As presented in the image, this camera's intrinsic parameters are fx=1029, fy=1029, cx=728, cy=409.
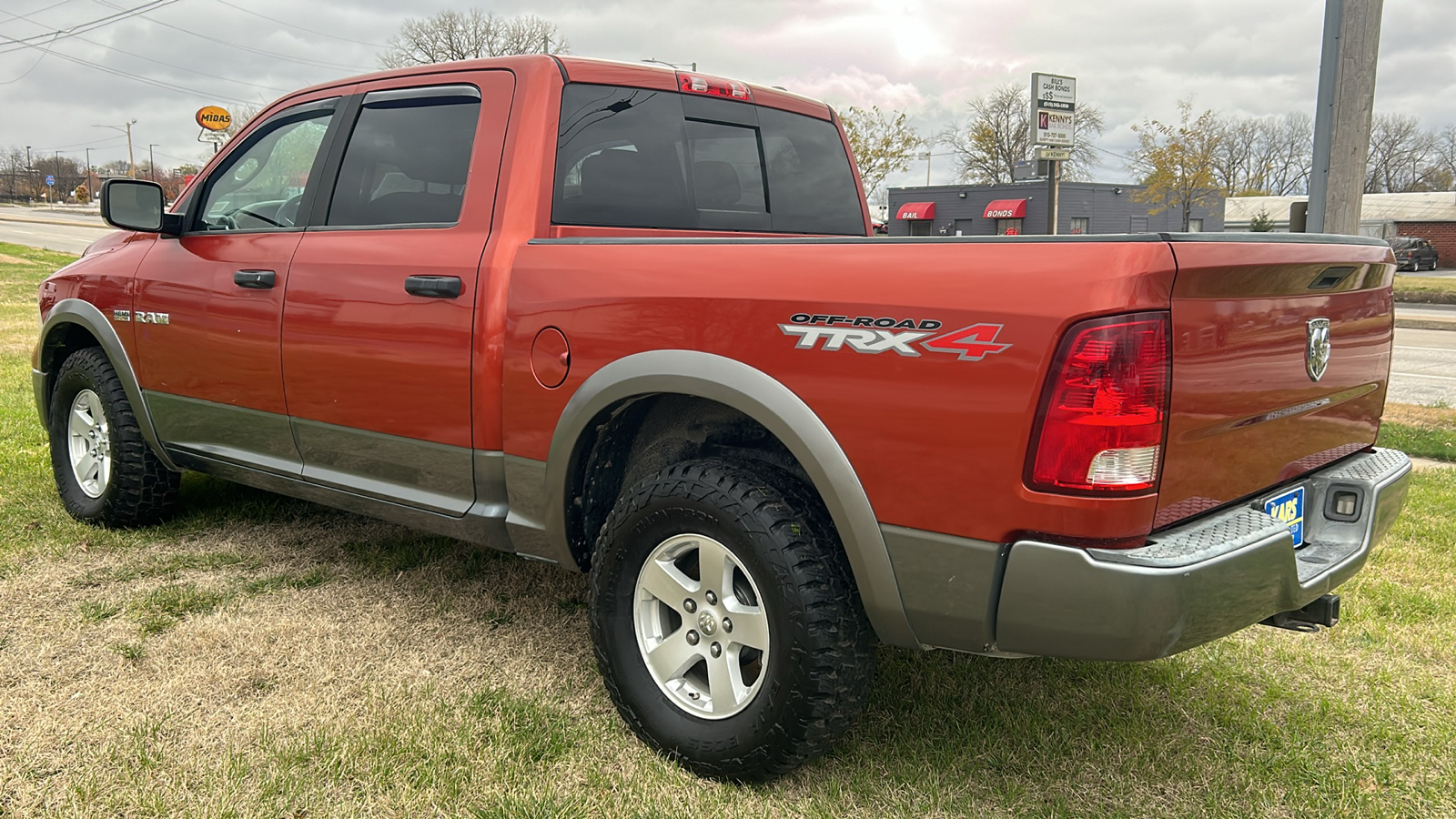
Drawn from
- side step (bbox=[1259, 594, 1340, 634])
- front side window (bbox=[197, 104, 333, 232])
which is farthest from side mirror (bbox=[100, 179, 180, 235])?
side step (bbox=[1259, 594, 1340, 634])

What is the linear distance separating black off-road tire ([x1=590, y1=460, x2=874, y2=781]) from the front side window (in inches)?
78.7

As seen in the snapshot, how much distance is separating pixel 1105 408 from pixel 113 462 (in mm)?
4266

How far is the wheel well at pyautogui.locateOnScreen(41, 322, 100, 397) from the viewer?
477 centimetres

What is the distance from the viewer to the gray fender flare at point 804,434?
2322mm

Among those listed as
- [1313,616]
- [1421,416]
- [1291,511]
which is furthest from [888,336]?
[1421,416]

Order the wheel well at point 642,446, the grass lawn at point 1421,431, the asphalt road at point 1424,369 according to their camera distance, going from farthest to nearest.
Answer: the asphalt road at point 1424,369, the grass lawn at point 1421,431, the wheel well at point 642,446

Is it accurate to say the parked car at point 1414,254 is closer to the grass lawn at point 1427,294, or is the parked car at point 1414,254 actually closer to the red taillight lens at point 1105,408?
the grass lawn at point 1427,294

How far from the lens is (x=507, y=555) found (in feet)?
14.7

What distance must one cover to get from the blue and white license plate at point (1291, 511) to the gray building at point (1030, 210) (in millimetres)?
42996

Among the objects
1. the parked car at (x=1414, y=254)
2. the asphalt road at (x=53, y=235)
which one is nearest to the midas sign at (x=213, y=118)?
the asphalt road at (x=53, y=235)

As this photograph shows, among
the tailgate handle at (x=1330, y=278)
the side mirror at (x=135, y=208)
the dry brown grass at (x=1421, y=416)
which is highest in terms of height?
the side mirror at (x=135, y=208)

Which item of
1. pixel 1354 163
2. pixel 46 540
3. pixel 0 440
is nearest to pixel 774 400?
pixel 46 540

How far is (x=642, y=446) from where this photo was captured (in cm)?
307

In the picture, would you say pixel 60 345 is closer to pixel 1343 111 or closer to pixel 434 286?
pixel 434 286
